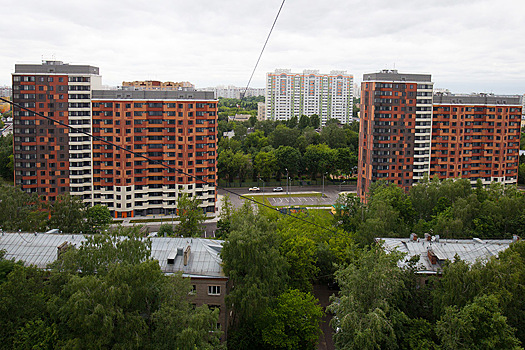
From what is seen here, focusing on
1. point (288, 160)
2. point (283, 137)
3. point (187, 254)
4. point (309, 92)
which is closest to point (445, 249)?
point (187, 254)

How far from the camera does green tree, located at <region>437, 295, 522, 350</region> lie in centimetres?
1345

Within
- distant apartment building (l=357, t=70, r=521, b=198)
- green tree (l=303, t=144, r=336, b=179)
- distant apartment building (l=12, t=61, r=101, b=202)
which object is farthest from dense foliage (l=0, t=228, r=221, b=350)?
green tree (l=303, t=144, r=336, b=179)

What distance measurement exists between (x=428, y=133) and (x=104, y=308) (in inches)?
1838

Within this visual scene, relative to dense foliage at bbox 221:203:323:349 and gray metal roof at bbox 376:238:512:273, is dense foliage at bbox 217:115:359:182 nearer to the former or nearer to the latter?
gray metal roof at bbox 376:238:512:273

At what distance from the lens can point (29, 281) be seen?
1494cm

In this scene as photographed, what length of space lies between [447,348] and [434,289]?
12.9 ft

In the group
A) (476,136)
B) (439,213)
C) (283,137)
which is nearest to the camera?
(439,213)

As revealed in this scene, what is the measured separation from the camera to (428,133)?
5175 cm

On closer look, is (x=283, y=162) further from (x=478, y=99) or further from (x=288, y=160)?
(x=478, y=99)

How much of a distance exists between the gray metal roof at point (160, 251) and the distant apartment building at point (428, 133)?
33.2m

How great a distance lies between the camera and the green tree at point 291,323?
18281mm

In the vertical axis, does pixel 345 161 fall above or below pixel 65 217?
above

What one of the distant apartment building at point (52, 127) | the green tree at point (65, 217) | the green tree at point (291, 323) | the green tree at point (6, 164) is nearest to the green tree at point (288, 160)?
the distant apartment building at point (52, 127)

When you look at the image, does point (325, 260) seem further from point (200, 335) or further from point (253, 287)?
point (200, 335)
